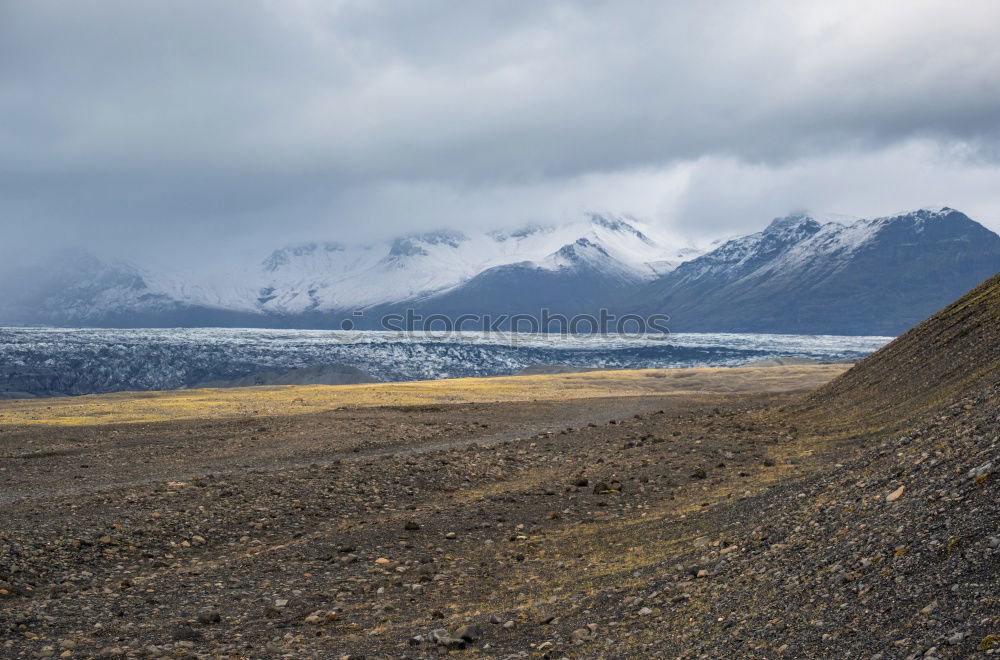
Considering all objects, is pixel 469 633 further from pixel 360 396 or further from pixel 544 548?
pixel 360 396

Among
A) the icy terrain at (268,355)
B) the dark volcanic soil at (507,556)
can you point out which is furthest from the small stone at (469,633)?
the icy terrain at (268,355)

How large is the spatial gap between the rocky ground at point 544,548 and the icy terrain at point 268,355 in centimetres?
10368

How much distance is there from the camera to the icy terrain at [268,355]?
123 metres

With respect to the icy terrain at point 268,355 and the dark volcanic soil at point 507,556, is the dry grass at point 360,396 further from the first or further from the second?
the icy terrain at point 268,355

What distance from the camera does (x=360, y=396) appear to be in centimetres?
7119

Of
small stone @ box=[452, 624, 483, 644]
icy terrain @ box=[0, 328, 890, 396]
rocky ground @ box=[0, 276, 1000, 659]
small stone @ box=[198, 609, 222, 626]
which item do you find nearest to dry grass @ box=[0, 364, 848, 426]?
rocky ground @ box=[0, 276, 1000, 659]

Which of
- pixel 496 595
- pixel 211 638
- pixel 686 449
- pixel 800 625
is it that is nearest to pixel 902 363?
pixel 686 449

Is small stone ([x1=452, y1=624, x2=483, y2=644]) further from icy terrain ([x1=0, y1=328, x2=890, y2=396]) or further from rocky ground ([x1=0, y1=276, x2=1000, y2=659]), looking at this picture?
icy terrain ([x1=0, y1=328, x2=890, y2=396])

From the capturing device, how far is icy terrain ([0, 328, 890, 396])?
123 metres

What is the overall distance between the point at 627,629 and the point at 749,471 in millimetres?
13410

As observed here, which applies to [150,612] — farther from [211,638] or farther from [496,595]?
[496,595]

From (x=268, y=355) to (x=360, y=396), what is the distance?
7788 centimetres

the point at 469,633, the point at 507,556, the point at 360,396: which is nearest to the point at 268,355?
the point at 360,396

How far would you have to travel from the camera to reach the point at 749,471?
23188 mm
